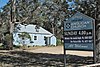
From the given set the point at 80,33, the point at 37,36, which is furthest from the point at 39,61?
the point at 37,36

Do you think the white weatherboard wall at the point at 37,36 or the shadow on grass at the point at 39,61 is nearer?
the shadow on grass at the point at 39,61

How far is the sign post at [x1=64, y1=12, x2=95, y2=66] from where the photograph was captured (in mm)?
10438

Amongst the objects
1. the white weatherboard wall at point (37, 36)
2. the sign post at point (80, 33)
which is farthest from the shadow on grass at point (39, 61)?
the white weatherboard wall at point (37, 36)

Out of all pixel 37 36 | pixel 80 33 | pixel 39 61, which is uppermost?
pixel 80 33

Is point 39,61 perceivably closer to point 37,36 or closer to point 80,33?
point 80,33

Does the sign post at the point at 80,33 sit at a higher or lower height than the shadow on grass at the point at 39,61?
higher

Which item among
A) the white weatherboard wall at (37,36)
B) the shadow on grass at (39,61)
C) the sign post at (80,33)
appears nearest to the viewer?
the sign post at (80,33)

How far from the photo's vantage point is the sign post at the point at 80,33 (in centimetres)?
1044

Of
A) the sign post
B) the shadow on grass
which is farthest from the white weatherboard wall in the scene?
the sign post

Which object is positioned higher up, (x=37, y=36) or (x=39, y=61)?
(x=37, y=36)

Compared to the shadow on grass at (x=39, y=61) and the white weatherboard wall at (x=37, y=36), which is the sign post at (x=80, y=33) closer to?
the shadow on grass at (x=39, y=61)

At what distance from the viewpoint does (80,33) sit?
1068cm

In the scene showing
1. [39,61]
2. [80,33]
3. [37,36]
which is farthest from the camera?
[37,36]

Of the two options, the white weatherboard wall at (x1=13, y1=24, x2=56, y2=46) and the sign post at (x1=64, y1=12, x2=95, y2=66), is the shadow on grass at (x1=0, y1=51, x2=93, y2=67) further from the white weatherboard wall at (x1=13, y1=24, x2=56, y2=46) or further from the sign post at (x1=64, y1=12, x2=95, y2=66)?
the white weatherboard wall at (x1=13, y1=24, x2=56, y2=46)
